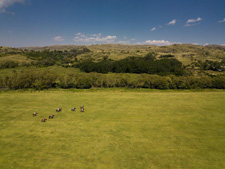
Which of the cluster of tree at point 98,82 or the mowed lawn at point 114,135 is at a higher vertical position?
the cluster of tree at point 98,82

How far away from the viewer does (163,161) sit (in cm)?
2200

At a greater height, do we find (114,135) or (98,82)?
(98,82)

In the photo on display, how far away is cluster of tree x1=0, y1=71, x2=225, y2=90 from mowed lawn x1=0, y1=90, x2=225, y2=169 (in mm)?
19716

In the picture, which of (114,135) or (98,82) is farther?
(98,82)

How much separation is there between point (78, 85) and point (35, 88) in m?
21.3

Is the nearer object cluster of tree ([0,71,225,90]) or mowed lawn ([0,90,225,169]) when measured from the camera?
mowed lawn ([0,90,225,169])

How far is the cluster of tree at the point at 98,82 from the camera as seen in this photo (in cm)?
6562

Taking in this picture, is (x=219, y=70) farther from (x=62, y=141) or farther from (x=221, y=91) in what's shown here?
(x=62, y=141)

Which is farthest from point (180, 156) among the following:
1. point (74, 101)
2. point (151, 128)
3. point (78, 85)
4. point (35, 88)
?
point (35, 88)

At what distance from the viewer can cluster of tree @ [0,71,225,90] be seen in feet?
215

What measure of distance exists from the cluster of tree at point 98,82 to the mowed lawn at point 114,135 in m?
19.7

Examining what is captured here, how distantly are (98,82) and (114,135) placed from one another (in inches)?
1759

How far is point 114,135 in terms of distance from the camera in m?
29.1

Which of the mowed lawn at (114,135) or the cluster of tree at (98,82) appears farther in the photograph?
the cluster of tree at (98,82)
